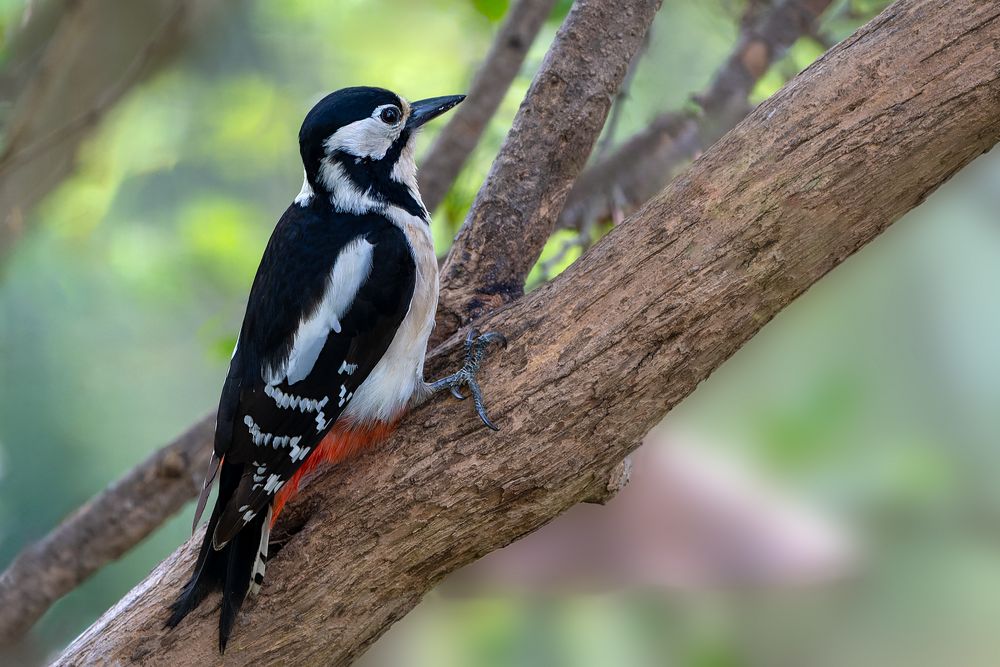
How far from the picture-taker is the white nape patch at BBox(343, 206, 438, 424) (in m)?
1.48

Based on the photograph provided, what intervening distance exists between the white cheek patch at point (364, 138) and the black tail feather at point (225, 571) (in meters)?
0.62

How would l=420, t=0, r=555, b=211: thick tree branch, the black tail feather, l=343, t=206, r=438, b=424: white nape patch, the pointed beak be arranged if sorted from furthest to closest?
l=420, t=0, r=555, b=211: thick tree branch, the pointed beak, l=343, t=206, r=438, b=424: white nape patch, the black tail feather

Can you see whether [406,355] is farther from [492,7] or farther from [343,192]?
[492,7]

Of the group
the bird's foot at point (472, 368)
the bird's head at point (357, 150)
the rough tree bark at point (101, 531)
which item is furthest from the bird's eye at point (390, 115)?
the rough tree bark at point (101, 531)

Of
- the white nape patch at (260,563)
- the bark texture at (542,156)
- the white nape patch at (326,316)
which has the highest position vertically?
the bark texture at (542,156)

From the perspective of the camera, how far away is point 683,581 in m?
1.97

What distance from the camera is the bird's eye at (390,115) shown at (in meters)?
1.74

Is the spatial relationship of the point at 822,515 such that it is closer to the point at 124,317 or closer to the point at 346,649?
the point at 346,649

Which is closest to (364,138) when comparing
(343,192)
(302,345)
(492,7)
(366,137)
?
(366,137)

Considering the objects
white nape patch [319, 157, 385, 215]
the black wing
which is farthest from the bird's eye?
the black wing

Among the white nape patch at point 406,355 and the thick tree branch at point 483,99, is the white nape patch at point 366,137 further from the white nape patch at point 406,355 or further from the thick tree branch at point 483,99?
the thick tree branch at point 483,99

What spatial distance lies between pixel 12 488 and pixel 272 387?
61.7 inches

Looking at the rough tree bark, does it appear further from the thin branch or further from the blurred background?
the blurred background

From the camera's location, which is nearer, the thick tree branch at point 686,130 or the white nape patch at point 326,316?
the white nape patch at point 326,316
